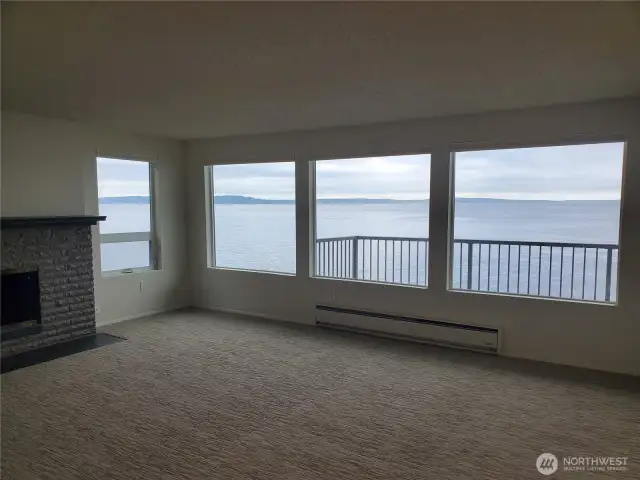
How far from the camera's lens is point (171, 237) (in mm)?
6059

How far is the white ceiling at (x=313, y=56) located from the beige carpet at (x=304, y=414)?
2268mm

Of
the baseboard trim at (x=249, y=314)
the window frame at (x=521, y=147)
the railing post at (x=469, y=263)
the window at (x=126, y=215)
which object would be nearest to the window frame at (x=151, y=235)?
the window at (x=126, y=215)

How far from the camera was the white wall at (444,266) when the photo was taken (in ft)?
12.3

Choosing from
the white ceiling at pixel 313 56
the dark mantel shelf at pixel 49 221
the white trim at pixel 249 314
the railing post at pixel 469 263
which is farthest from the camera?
the white trim at pixel 249 314

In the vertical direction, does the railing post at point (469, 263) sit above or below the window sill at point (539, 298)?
above

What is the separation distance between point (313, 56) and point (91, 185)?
139 inches

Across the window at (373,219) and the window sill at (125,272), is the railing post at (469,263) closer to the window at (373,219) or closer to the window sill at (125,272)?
the window at (373,219)

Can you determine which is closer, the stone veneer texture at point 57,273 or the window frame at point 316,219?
the stone veneer texture at point 57,273

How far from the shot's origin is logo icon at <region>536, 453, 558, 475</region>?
239cm

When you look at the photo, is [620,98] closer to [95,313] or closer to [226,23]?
[226,23]

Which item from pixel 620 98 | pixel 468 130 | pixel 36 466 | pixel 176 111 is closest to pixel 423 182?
pixel 468 130

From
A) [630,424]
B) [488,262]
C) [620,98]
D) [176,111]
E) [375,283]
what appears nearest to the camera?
[630,424]

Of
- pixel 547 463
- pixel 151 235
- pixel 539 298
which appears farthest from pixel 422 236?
pixel 151 235

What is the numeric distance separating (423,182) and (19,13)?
3.64m
